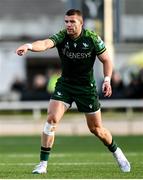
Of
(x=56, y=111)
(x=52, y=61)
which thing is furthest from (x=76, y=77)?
(x=52, y=61)

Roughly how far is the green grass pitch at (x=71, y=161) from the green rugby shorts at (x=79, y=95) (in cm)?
92

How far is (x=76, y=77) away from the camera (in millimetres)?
13875

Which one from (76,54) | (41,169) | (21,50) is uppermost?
(21,50)

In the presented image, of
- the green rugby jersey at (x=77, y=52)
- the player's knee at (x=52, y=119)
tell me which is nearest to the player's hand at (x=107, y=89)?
the green rugby jersey at (x=77, y=52)

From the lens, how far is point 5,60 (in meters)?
47.6

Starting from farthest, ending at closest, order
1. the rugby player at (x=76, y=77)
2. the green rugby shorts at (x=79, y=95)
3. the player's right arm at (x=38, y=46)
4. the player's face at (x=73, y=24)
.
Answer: the green rugby shorts at (x=79, y=95)
the rugby player at (x=76, y=77)
the player's face at (x=73, y=24)
the player's right arm at (x=38, y=46)

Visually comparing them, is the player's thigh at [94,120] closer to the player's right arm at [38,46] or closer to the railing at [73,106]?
the player's right arm at [38,46]

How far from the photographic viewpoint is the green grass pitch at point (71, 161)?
1326cm

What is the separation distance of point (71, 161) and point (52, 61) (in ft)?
109

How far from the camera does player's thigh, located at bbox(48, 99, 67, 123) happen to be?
1362cm

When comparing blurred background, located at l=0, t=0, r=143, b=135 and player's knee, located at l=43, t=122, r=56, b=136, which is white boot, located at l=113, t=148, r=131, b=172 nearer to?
player's knee, located at l=43, t=122, r=56, b=136

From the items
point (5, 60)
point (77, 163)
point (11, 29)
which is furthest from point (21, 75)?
point (77, 163)

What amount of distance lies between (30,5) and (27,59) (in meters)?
4.37

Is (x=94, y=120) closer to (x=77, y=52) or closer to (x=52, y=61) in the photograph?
(x=77, y=52)
